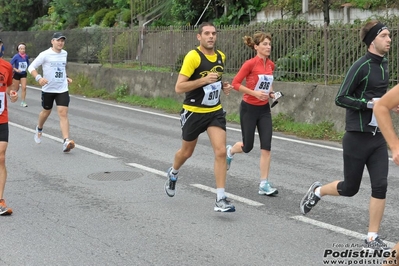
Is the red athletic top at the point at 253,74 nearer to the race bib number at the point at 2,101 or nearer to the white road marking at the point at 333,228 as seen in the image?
the white road marking at the point at 333,228

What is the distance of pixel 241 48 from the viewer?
18.0m

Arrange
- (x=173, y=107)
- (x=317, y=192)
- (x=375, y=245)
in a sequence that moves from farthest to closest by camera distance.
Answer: (x=173, y=107) < (x=317, y=192) < (x=375, y=245)

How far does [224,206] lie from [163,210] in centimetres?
71

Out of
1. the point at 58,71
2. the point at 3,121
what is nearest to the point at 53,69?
the point at 58,71

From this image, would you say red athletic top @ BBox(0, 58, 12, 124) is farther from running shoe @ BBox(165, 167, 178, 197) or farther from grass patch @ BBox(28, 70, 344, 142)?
grass patch @ BBox(28, 70, 344, 142)

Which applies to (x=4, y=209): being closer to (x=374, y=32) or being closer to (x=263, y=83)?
(x=263, y=83)

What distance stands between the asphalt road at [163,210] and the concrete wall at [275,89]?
1567mm

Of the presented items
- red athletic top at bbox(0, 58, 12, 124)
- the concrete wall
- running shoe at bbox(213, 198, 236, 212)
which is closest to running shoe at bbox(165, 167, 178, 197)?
running shoe at bbox(213, 198, 236, 212)

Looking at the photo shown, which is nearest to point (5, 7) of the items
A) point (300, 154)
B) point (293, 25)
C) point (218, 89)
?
point (293, 25)

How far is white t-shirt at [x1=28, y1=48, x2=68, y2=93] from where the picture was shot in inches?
494

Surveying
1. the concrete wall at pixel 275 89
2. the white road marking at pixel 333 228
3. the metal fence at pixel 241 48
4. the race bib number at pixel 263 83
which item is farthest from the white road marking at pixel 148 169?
the metal fence at pixel 241 48

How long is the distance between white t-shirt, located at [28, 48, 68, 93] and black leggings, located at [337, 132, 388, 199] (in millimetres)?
7208

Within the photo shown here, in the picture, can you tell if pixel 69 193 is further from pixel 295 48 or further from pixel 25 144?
pixel 295 48

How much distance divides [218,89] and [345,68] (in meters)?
7.37
